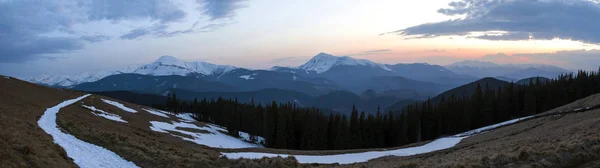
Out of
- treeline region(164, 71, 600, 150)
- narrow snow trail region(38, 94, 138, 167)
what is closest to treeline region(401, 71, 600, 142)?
treeline region(164, 71, 600, 150)

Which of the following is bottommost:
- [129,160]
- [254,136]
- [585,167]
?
[254,136]

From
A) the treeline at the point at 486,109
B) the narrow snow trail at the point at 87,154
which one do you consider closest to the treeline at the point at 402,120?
the treeline at the point at 486,109

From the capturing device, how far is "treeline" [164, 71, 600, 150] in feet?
261

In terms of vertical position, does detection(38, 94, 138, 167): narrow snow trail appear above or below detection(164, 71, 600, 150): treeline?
above

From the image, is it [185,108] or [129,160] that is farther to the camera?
[185,108]

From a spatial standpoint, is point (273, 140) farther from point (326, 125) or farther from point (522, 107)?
point (522, 107)

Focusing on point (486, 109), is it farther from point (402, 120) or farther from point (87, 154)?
point (87, 154)

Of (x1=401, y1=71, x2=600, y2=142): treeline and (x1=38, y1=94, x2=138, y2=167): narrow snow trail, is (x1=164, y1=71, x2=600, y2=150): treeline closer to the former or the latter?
(x1=401, y1=71, x2=600, y2=142): treeline

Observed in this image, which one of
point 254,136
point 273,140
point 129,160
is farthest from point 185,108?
point 129,160

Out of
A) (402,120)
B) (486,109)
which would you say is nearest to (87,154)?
(402,120)

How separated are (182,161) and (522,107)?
9772 cm

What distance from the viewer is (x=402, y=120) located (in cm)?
8400

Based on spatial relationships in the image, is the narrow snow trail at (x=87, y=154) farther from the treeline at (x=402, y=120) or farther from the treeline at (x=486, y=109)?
the treeline at (x=486, y=109)

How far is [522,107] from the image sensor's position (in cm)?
9000
